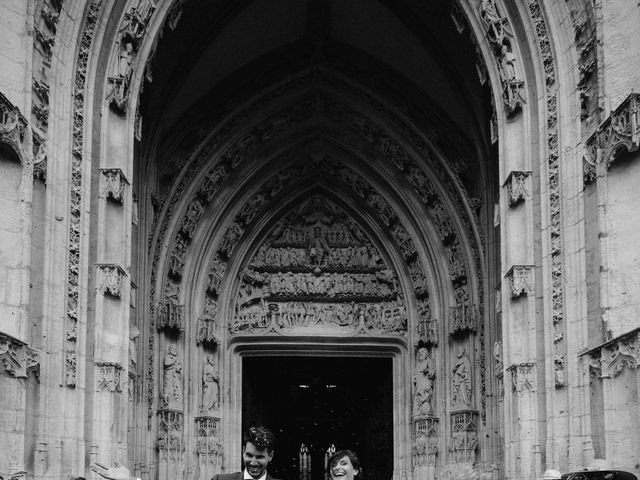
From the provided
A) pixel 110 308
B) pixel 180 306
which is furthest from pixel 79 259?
pixel 180 306

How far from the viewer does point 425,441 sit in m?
20.0

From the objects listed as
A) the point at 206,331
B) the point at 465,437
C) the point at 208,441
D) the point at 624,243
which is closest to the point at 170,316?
the point at 206,331

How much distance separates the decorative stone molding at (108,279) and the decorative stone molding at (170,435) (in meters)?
4.82

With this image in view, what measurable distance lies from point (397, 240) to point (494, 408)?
375 cm

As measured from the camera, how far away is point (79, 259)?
14602mm

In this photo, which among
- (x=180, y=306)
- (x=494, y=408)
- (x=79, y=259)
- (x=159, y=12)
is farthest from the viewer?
(x=180, y=306)

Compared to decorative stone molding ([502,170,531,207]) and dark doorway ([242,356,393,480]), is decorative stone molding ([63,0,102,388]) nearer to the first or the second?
decorative stone molding ([502,170,531,207])

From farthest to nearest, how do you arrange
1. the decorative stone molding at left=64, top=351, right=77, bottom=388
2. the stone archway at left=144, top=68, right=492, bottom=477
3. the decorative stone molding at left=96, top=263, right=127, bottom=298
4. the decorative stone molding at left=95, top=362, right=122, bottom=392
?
the stone archway at left=144, top=68, right=492, bottom=477, the decorative stone molding at left=96, top=263, right=127, bottom=298, the decorative stone molding at left=95, top=362, right=122, bottom=392, the decorative stone molding at left=64, top=351, right=77, bottom=388

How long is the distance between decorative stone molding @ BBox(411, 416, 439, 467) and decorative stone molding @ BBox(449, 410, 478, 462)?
0.45 metres

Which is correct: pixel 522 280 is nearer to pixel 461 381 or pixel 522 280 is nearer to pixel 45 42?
pixel 461 381

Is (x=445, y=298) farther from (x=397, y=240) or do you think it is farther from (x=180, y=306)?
(x=180, y=306)

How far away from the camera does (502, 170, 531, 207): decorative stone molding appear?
611 inches

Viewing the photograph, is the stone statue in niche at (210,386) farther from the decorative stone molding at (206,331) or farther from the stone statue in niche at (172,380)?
the stone statue in niche at (172,380)

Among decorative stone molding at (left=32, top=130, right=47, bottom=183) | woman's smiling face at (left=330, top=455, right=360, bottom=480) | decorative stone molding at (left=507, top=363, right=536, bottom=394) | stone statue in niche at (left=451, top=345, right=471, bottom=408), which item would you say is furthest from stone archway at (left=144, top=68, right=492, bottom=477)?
woman's smiling face at (left=330, top=455, right=360, bottom=480)
